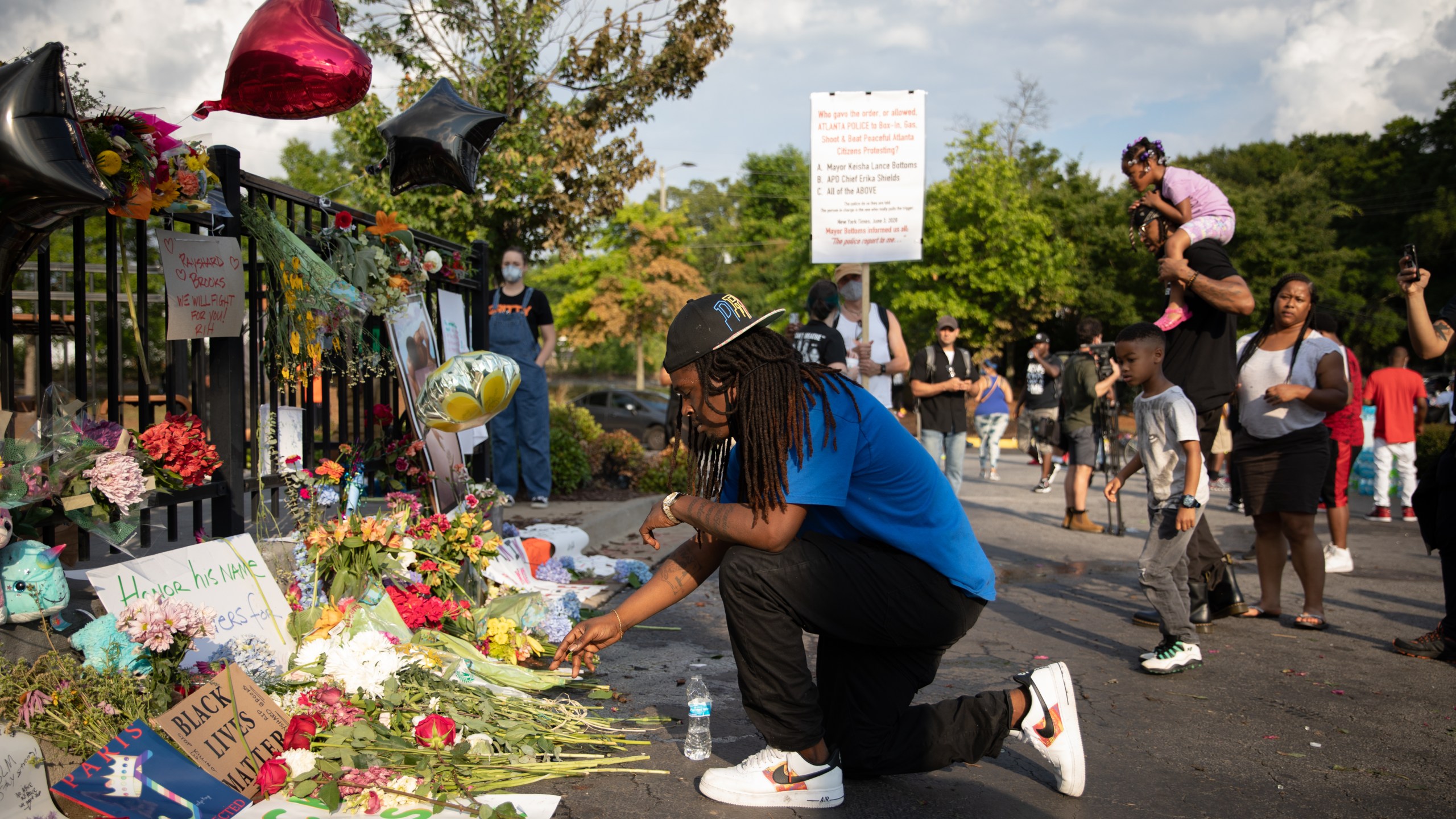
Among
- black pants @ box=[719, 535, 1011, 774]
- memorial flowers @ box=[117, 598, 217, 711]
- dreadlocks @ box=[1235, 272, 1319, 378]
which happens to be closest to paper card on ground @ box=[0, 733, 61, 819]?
memorial flowers @ box=[117, 598, 217, 711]

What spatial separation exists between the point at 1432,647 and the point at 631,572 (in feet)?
13.2

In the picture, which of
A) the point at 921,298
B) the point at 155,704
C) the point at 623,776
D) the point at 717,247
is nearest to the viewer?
the point at 155,704

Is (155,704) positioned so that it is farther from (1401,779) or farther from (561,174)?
(561,174)

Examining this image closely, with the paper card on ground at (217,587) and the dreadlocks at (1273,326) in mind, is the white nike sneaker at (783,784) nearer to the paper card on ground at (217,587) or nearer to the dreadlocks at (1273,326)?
the paper card on ground at (217,587)

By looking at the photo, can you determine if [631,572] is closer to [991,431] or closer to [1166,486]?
[1166,486]

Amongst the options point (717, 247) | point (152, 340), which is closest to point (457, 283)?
point (152, 340)

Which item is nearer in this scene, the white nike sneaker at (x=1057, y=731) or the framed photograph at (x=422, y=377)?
the white nike sneaker at (x=1057, y=731)

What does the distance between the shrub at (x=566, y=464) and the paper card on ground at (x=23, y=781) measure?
6.37 metres

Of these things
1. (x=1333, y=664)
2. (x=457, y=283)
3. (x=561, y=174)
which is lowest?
(x=1333, y=664)

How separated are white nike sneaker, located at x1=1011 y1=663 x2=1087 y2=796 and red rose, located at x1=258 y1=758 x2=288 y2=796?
2.14 metres

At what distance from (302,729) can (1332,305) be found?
4065 cm

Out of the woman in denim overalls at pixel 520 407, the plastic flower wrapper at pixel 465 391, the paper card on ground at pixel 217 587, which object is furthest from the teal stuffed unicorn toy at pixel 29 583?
the woman in denim overalls at pixel 520 407

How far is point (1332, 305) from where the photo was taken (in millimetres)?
35844

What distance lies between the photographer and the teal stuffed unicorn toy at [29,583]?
2.71m
